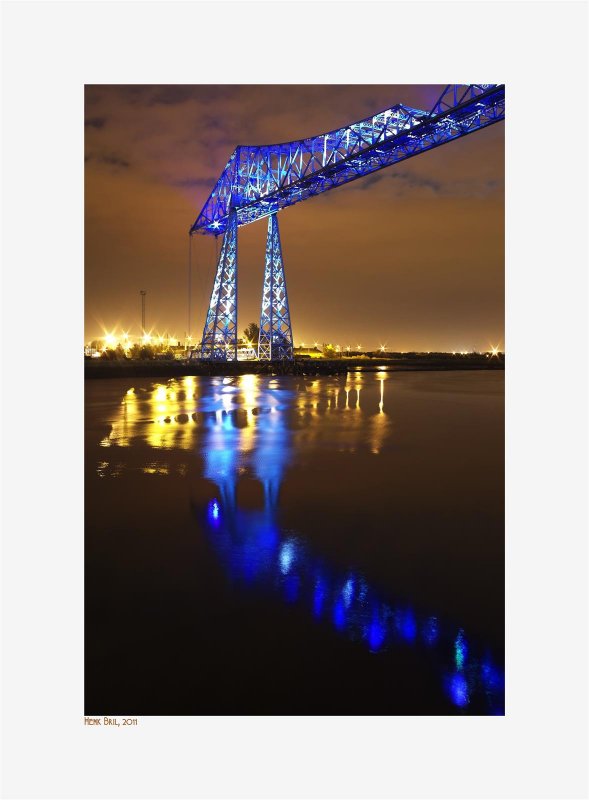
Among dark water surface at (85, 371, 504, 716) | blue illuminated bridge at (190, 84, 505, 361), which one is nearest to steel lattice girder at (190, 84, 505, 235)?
blue illuminated bridge at (190, 84, 505, 361)

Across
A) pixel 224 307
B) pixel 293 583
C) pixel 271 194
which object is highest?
pixel 271 194

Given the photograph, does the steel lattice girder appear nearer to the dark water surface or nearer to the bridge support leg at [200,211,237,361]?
the bridge support leg at [200,211,237,361]

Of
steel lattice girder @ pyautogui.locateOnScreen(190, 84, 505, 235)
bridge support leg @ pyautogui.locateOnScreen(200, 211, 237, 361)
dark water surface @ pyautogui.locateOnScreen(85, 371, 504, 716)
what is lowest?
dark water surface @ pyautogui.locateOnScreen(85, 371, 504, 716)

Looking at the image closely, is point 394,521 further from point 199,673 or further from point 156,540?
point 199,673

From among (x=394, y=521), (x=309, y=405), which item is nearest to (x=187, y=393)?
(x=309, y=405)

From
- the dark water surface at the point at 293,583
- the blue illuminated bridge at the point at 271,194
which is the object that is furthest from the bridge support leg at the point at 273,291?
the dark water surface at the point at 293,583

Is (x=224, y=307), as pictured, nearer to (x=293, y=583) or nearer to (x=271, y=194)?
(x=271, y=194)

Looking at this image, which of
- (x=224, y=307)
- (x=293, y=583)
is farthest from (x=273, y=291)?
(x=293, y=583)
